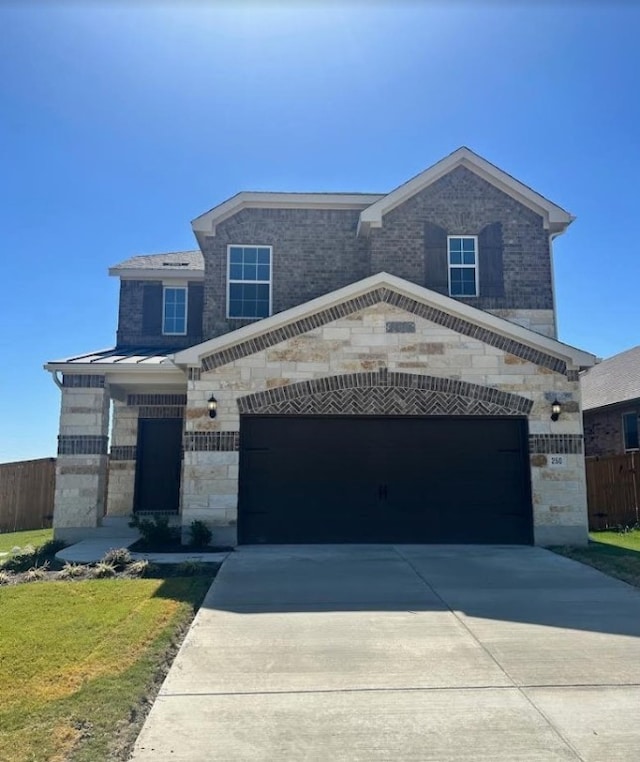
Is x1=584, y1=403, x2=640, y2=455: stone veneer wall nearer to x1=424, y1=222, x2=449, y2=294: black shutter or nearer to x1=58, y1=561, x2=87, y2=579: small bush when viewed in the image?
x1=424, y1=222, x2=449, y2=294: black shutter

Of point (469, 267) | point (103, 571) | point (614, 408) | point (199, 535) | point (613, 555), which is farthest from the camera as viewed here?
point (614, 408)

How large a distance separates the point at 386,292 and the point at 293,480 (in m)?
4.18

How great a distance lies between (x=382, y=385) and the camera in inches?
466

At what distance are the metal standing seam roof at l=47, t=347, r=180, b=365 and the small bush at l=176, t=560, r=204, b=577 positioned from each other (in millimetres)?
5066

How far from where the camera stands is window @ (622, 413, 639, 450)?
65.4ft

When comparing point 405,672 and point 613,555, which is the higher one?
point 613,555

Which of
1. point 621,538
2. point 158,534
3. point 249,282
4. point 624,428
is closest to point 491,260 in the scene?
point 249,282

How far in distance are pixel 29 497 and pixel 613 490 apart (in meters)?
16.8

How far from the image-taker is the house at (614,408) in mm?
20016

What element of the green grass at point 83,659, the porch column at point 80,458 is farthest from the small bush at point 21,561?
the green grass at point 83,659

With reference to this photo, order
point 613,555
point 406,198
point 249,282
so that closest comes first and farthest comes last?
point 613,555 → point 406,198 → point 249,282

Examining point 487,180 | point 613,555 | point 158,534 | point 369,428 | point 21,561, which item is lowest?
point 21,561

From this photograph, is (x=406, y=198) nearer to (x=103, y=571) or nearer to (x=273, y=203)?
(x=273, y=203)

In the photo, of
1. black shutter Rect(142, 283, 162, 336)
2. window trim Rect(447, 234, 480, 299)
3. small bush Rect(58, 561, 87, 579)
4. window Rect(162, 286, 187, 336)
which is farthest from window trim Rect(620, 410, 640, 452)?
small bush Rect(58, 561, 87, 579)
